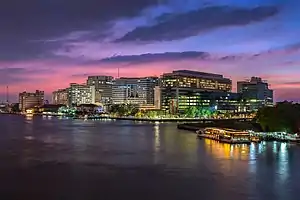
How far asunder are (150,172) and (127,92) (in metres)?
74.8

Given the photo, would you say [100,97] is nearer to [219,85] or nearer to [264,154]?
[219,85]

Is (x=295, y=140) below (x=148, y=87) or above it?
below

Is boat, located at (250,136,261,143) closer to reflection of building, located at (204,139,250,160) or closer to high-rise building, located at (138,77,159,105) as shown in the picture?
reflection of building, located at (204,139,250,160)

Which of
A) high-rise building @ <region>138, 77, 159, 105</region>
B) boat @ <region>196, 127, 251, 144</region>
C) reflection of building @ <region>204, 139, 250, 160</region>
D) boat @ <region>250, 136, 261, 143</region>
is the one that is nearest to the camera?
reflection of building @ <region>204, 139, 250, 160</region>

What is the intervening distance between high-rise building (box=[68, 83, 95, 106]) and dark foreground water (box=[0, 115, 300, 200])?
75795mm

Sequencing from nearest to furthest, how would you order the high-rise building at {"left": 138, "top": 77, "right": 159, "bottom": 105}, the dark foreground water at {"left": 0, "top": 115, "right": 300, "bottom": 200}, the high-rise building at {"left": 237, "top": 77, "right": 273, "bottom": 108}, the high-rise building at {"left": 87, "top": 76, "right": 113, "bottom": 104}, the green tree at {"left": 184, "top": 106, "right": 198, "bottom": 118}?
the dark foreground water at {"left": 0, "top": 115, "right": 300, "bottom": 200}
the green tree at {"left": 184, "top": 106, "right": 198, "bottom": 118}
the high-rise building at {"left": 237, "top": 77, "right": 273, "bottom": 108}
the high-rise building at {"left": 138, "top": 77, "right": 159, "bottom": 105}
the high-rise building at {"left": 87, "top": 76, "right": 113, "bottom": 104}

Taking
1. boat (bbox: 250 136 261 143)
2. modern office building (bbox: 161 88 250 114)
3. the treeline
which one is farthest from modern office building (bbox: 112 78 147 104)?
boat (bbox: 250 136 261 143)

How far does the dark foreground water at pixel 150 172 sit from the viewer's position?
1051 cm

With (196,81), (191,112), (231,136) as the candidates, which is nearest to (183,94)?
(191,112)

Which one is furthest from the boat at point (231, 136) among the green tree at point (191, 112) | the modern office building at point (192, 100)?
the modern office building at point (192, 100)

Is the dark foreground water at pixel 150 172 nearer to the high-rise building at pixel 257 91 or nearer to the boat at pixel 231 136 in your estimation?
the boat at pixel 231 136

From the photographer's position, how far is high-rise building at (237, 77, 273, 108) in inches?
3046

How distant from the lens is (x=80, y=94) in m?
97.6

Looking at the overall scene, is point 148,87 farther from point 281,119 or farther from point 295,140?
point 295,140
